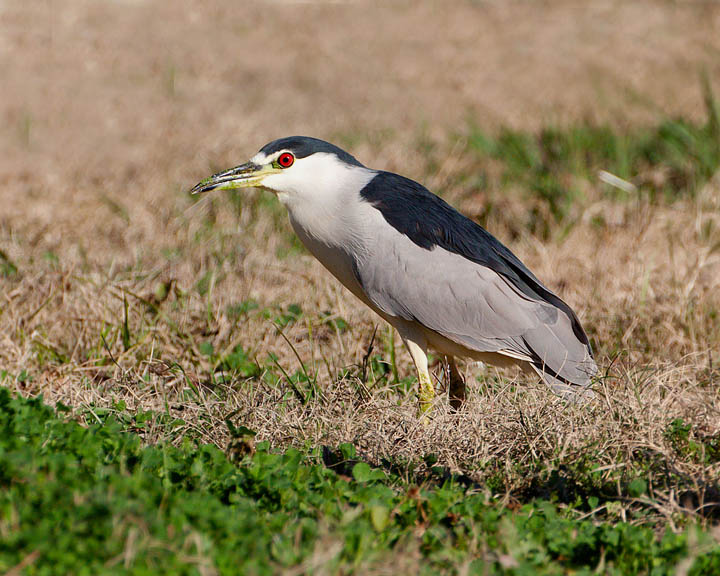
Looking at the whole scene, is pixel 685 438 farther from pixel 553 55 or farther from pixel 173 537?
pixel 553 55

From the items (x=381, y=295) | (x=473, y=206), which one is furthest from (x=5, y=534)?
(x=473, y=206)

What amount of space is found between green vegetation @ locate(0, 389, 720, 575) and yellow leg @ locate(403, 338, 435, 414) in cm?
60

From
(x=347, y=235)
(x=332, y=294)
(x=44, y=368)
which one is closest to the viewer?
(x=347, y=235)

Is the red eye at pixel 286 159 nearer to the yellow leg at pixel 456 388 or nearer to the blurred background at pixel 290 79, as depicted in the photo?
the yellow leg at pixel 456 388

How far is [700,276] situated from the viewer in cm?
519

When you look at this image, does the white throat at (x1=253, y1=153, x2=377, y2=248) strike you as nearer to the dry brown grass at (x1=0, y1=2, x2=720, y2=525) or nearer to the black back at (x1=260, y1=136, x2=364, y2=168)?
the black back at (x1=260, y1=136, x2=364, y2=168)

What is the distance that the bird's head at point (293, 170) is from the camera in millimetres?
3994

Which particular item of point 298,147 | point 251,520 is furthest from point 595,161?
point 251,520

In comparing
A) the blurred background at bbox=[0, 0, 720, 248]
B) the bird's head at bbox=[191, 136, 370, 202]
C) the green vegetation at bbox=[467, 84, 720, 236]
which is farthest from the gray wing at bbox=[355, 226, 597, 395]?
the blurred background at bbox=[0, 0, 720, 248]

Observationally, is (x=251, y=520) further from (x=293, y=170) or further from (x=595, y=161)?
(x=595, y=161)

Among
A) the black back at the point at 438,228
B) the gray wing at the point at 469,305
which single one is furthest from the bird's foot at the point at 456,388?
the black back at the point at 438,228

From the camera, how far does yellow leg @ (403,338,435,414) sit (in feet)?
12.4

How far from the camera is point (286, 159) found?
4020mm

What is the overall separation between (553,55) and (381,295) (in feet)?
32.9
